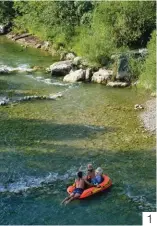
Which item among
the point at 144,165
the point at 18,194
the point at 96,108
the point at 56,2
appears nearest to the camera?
the point at 18,194

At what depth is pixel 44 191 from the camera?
67.9ft

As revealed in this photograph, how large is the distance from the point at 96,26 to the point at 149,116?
14.8m

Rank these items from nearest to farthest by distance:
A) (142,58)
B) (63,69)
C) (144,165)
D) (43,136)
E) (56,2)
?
(144,165) < (43,136) < (142,58) < (63,69) < (56,2)

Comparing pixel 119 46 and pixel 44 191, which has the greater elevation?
pixel 119 46

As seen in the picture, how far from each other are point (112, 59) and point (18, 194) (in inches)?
841

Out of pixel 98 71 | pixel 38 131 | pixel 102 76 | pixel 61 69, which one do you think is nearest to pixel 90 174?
pixel 38 131

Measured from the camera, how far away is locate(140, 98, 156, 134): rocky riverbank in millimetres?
27997

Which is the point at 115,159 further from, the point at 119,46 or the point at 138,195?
the point at 119,46

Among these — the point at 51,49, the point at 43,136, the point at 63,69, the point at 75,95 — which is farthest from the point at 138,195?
the point at 51,49

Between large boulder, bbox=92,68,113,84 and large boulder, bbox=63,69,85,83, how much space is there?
1007 mm

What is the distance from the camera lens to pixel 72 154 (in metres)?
24.3

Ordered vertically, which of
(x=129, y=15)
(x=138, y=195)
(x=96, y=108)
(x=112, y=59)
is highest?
(x=129, y=15)

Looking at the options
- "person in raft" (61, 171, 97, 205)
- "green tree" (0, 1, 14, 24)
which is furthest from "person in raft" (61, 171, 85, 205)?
"green tree" (0, 1, 14, 24)

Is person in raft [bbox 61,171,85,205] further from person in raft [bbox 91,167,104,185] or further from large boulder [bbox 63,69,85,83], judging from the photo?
large boulder [bbox 63,69,85,83]
